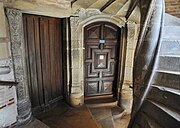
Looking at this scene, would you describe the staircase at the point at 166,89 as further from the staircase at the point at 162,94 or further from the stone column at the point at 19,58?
the stone column at the point at 19,58

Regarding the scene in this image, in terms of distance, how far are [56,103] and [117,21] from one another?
2.26m

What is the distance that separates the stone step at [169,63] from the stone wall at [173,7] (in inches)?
88.1

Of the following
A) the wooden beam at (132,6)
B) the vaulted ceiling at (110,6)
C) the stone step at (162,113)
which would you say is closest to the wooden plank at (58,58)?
the vaulted ceiling at (110,6)

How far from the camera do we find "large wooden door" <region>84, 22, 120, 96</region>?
119 inches

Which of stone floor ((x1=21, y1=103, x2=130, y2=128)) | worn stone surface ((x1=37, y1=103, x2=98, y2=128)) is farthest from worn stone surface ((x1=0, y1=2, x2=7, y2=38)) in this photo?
worn stone surface ((x1=37, y1=103, x2=98, y2=128))

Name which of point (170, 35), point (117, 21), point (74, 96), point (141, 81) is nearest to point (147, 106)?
point (141, 81)

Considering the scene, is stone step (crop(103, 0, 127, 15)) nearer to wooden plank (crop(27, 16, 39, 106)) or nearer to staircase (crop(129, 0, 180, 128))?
staircase (crop(129, 0, 180, 128))

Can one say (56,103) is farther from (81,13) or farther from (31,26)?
(81,13)

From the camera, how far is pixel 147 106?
1562mm

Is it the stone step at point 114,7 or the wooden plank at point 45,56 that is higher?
the stone step at point 114,7

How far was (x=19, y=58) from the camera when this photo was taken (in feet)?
6.13

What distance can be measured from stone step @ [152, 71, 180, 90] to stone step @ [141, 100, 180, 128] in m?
0.23

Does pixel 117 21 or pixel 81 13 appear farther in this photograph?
pixel 117 21

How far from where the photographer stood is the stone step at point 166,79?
54.6 inches
